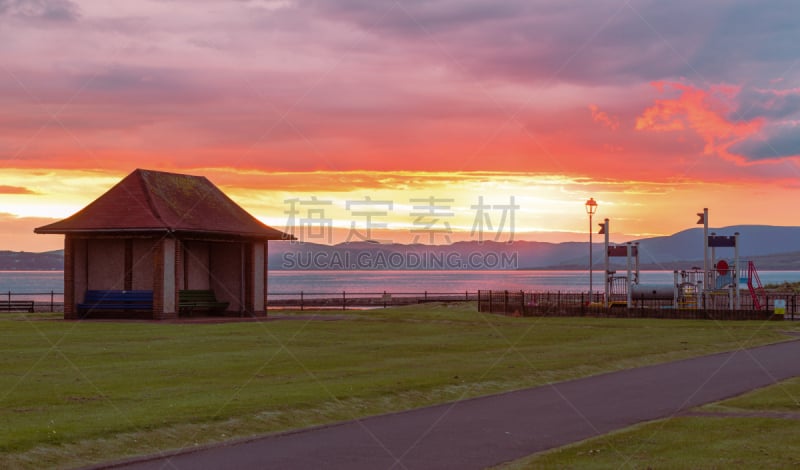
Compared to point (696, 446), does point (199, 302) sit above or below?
above

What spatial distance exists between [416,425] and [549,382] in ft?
20.6

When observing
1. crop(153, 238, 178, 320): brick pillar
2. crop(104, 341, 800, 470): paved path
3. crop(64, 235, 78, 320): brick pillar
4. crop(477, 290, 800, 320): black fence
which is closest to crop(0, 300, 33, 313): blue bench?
crop(64, 235, 78, 320): brick pillar

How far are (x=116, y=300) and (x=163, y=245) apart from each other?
333 centimetres

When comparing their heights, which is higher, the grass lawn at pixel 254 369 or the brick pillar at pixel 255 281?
the brick pillar at pixel 255 281

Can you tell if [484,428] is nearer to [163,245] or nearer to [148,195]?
[163,245]

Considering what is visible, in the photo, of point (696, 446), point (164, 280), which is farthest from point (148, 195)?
point (696, 446)

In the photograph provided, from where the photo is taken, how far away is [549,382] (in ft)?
64.8

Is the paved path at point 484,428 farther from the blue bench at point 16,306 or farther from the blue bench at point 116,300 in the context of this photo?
the blue bench at point 16,306

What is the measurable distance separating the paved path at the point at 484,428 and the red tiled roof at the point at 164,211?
2591cm

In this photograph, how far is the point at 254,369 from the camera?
2119cm

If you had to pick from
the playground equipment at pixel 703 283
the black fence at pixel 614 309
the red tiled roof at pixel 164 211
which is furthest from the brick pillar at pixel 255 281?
the playground equipment at pixel 703 283

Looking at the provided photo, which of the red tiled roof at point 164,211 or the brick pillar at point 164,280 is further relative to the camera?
the red tiled roof at point 164,211

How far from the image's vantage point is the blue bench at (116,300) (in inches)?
1656

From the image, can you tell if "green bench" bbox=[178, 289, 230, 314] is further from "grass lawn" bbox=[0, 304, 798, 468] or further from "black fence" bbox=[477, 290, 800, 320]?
"black fence" bbox=[477, 290, 800, 320]
